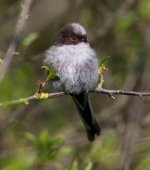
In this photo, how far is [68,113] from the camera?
7551 millimetres

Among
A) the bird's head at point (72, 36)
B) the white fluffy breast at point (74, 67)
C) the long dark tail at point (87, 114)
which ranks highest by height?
the bird's head at point (72, 36)

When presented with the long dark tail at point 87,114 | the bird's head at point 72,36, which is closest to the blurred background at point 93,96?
the long dark tail at point 87,114

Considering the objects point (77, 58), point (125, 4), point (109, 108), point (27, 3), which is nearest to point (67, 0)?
point (125, 4)

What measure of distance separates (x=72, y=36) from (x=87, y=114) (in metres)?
0.78

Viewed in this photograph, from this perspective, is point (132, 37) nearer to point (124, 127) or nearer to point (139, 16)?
point (139, 16)

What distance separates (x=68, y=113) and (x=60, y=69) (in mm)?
2805

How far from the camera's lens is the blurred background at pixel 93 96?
6188 millimetres

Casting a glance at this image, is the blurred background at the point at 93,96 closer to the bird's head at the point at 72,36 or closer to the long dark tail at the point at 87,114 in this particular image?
the long dark tail at the point at 87,114

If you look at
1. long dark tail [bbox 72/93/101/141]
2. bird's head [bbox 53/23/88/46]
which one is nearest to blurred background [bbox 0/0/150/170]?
long dark tail [bbox 72/93/101/141]

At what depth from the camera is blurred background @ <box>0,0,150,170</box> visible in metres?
6.19

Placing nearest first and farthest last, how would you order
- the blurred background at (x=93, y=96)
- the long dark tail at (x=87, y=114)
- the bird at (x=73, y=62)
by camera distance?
the bird at (x=73, y=62) → the long dark tail at (x=87, y=114) → the blurred background at (x=93, y=96)

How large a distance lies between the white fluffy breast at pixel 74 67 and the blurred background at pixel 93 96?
3.06 ft

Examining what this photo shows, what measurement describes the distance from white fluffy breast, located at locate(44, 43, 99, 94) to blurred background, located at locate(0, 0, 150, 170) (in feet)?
3.06

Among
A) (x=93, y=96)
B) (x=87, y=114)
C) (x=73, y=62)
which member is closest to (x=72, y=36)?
(x=73, y=62)
